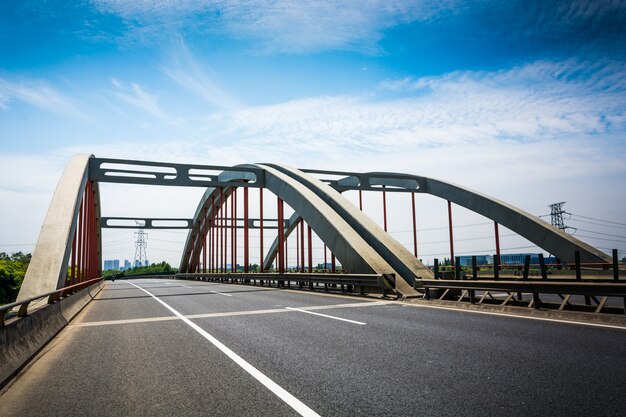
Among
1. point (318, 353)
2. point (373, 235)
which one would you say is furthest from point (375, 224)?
point (318, 353)

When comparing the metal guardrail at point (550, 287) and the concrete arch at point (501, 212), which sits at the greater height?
the concrete arch at point (501, 212)

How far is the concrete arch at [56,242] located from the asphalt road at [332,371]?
1956mm

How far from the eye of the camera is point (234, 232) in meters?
A: 30.3

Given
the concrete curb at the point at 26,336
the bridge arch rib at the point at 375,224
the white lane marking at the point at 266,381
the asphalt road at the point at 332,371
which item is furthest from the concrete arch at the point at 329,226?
the concrete curb at the point at 26,336

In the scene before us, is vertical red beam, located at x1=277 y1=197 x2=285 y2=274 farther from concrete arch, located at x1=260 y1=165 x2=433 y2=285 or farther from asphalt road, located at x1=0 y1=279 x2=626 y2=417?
asphalt road, located at x1=0 y1=279 x2=626 y2=417

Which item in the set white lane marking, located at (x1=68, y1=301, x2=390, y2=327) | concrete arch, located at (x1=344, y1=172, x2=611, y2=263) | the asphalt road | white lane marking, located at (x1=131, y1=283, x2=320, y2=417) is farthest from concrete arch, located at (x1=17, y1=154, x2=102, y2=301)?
concrete arch, located at (x1=344, y1=172, x2=611, y2=263)

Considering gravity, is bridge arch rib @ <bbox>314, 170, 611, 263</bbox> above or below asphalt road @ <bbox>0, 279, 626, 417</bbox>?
above

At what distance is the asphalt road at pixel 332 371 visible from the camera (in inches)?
142

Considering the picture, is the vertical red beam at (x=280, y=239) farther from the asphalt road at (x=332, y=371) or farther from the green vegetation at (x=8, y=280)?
the green vegetation at (x=8, y=280)

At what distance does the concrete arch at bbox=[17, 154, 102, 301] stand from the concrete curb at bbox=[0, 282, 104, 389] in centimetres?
62

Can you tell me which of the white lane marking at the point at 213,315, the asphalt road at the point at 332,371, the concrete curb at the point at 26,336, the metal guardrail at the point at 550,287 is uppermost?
the metal guardrail at the point at 550,287

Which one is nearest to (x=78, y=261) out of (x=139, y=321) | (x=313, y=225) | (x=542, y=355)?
(x=139, y=321)

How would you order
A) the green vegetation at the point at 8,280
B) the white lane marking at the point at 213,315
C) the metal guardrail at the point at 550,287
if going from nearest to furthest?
the metal guardrail at the point at 550,287
the white lane marking at the point at 213,315
the green vegetation at the point at 8,280

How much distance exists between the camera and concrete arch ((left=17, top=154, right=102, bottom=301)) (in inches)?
360
